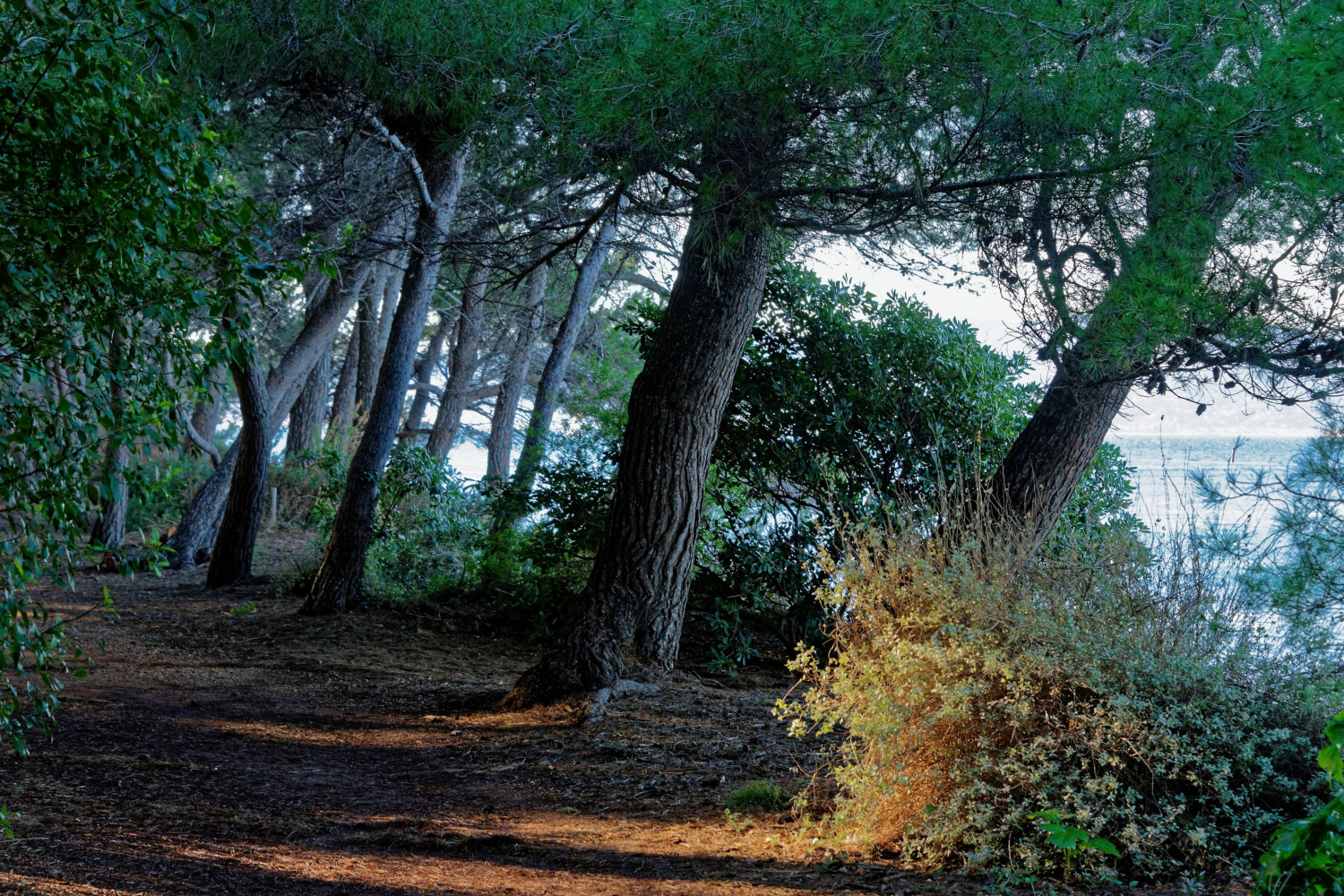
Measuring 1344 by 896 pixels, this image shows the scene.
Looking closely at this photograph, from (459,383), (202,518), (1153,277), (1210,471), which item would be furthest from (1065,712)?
(459,383)

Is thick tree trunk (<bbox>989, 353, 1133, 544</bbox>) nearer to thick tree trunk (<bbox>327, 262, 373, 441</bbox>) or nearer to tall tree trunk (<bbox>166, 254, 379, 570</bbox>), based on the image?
tall tree trunk (<bbox>166, 254, 379, 570</bbox>)

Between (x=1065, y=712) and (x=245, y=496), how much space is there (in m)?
8.70

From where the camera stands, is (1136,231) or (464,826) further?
(1136,231)

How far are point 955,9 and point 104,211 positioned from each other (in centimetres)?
329

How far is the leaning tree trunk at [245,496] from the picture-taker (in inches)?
403

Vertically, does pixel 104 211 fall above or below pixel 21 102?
below

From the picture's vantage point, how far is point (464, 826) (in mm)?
4230

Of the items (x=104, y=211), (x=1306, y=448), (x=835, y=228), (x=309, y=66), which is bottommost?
(x=104, y=211)

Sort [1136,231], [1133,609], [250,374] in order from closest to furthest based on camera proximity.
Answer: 1. [1133,609]
2. [1136,231]
3. [250,374]

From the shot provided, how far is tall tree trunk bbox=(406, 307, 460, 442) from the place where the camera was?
61.6ft

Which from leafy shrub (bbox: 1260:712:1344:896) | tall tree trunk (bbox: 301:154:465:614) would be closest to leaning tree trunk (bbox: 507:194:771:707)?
tall tree trunk (bbox: 301:154:465:614)

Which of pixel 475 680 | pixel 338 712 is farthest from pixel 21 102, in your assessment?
pixel 475 680

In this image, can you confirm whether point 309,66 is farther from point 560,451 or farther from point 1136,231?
point 1136,231

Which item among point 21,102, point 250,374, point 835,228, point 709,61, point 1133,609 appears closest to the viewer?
point 21,102
